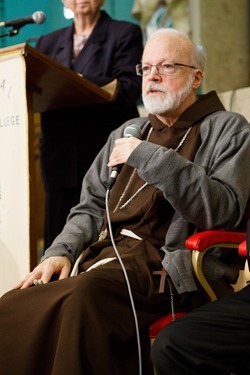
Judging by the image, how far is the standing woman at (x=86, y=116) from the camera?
2.94m

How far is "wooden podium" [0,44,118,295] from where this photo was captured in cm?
239

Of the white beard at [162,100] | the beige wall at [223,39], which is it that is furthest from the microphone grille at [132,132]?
the beige wall at [223,39]

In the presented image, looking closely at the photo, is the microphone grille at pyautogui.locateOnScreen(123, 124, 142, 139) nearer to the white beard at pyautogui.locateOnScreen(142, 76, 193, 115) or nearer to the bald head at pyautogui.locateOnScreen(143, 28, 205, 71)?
the white beard at pyautogui.locateOnScreen(142, 76, 193, 115)

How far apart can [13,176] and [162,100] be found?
0.65 m

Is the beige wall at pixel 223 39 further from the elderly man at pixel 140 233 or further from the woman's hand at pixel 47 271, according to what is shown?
the woman's hand at pixel 47 271

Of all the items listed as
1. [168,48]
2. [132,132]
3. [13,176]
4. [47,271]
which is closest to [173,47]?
[168,48]

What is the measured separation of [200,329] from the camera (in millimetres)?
1720

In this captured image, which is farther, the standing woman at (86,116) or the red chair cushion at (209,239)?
the standing woman at (86,116)

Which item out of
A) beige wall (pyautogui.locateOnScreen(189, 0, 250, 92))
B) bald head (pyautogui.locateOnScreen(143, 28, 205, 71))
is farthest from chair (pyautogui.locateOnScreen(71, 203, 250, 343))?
beige wall (pyautogui.locateOnScreen(189, 0, 250, 92))

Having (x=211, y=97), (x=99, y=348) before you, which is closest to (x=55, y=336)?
(x=99, y=348)

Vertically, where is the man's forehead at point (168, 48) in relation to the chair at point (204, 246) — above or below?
above

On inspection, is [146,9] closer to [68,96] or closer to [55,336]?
[68,96]

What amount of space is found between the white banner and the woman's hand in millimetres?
181

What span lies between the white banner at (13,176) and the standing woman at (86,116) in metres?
0.53
